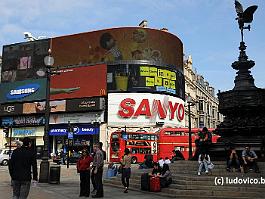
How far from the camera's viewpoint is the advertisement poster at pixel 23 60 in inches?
2469

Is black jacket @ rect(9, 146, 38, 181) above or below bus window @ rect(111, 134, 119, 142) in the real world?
below

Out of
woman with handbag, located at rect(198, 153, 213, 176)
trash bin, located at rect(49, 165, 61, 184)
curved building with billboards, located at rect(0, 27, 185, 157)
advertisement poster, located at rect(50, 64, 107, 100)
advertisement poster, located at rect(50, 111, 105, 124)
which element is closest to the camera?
woman with handbag, located at rect(198, 153, 213, 176)

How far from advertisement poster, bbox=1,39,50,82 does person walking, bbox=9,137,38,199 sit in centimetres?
5543

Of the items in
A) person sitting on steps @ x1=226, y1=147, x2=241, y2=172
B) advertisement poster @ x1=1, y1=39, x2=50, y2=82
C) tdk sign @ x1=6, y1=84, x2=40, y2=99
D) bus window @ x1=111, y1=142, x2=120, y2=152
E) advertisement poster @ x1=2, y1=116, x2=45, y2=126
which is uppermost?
advertisement poster @ x1=1, y1=39, x2=50, y2=82

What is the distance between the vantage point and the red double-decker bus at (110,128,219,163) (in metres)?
38.3

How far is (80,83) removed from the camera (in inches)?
2302

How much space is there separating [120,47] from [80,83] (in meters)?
8.64

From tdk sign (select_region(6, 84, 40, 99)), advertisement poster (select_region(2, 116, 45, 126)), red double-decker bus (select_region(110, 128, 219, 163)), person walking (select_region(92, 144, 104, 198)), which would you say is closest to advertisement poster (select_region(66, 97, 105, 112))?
advertisement poster (select_region(2, 116, 45, 126))

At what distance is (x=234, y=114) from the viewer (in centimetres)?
1680

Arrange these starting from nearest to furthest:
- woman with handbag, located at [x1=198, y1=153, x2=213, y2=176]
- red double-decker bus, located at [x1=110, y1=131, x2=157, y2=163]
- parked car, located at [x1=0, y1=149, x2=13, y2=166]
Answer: woman with handbag, located at [x1=198, y1=153, x2=213, y2=176], parked car, located at [x1=0, y1=149, x2=13, y2=166], red double-decker bus, located at [x1=110, y1=131, x2=157, y2=163]

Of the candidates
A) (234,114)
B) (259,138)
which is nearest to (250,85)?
(234,114)

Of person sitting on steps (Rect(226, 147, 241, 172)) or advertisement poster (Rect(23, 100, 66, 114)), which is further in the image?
advertisement poster (Rect(23, 100, 66, 114))

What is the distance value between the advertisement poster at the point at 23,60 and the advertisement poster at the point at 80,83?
4.54m

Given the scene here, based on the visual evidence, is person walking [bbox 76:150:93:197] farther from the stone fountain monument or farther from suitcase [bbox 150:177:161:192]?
the stone fountain monument
